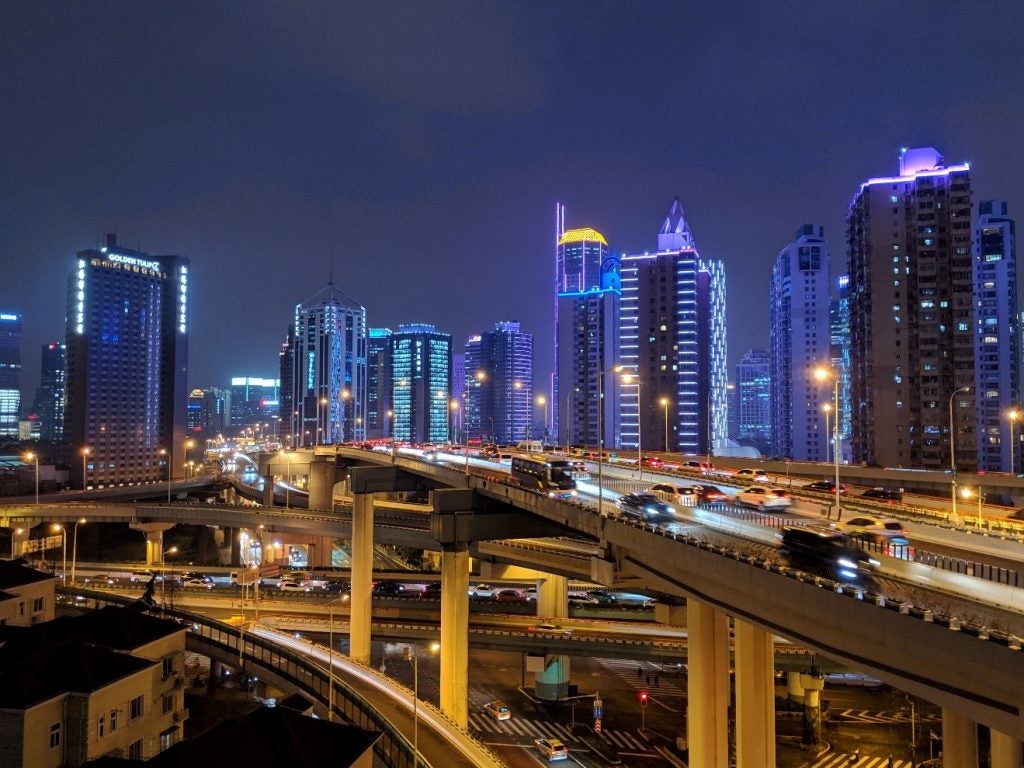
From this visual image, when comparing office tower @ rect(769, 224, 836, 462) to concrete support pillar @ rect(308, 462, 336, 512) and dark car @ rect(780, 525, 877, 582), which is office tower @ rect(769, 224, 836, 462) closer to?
concrete support pillar @ rect(308, 462, 336, 512)

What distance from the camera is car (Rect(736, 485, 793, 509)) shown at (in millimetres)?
28089

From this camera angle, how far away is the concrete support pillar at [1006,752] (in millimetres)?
16016

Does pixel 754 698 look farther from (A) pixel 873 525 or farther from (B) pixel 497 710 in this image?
(B) pixel 497 710

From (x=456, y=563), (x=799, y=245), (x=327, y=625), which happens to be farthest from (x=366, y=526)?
(x=799, y=245)

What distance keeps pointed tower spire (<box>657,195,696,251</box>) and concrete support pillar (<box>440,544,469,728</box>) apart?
9655 centimetres

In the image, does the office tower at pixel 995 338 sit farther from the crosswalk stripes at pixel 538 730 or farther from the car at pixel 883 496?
the crosswalk stripes at pixel 538 730

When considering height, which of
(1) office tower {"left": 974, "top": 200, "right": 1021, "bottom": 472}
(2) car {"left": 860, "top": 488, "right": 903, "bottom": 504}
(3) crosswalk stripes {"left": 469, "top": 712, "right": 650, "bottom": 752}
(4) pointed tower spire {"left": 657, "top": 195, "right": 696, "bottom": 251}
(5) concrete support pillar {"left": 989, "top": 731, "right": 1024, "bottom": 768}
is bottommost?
(3) crosswalk stripes {"left": 469, "top": 712, "right": 650, "bottom": 752}

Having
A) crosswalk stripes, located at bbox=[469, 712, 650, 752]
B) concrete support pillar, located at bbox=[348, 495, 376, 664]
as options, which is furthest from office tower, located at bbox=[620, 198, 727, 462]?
crosswalk stripes, located at bbox=[469, 712, 650, 752]

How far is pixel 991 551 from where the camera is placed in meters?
19.0

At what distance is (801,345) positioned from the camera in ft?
473

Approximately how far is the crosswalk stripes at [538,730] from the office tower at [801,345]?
361 ft

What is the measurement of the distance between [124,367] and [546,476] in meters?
133

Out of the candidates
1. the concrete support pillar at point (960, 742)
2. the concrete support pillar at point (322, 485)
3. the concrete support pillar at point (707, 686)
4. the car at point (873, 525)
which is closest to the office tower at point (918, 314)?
the car at point (873, 525)

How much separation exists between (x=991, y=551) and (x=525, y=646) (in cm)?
2768
